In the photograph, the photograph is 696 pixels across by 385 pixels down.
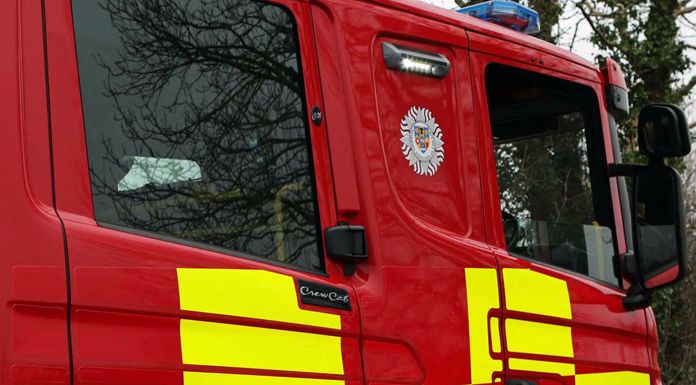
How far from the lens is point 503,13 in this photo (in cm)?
347

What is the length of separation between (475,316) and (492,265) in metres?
0.19

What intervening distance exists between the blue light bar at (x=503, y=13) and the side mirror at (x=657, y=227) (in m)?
0.67

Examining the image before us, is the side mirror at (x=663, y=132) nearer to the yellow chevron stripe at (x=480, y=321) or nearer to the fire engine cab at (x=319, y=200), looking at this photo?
the fire engine cab at (x=319, y=200)

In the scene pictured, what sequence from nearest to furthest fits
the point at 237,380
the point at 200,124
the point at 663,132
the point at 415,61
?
the point at 237,380 → the point at 200,124 → the point at 415,61 → the point at 663,132

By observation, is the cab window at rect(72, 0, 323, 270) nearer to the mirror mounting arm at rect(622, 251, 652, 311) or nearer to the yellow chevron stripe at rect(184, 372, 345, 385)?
the yellow chevron stripe at rect(184, 372, 345, 385)

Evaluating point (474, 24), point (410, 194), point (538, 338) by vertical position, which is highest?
point (474, 24)

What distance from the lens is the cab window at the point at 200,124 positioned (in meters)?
2.03

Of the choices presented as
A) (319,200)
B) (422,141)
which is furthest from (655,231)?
(319,200)

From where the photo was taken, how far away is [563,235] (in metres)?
3.39

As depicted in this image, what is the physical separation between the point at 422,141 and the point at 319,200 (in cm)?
49

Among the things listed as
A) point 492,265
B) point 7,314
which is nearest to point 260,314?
A: point 7,314

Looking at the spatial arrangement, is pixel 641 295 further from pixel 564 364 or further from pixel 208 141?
pixel 208 141

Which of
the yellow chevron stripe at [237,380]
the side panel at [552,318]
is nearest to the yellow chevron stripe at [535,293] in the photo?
the side panel at [552,318]

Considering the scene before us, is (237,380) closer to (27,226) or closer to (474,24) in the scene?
(27,226)
